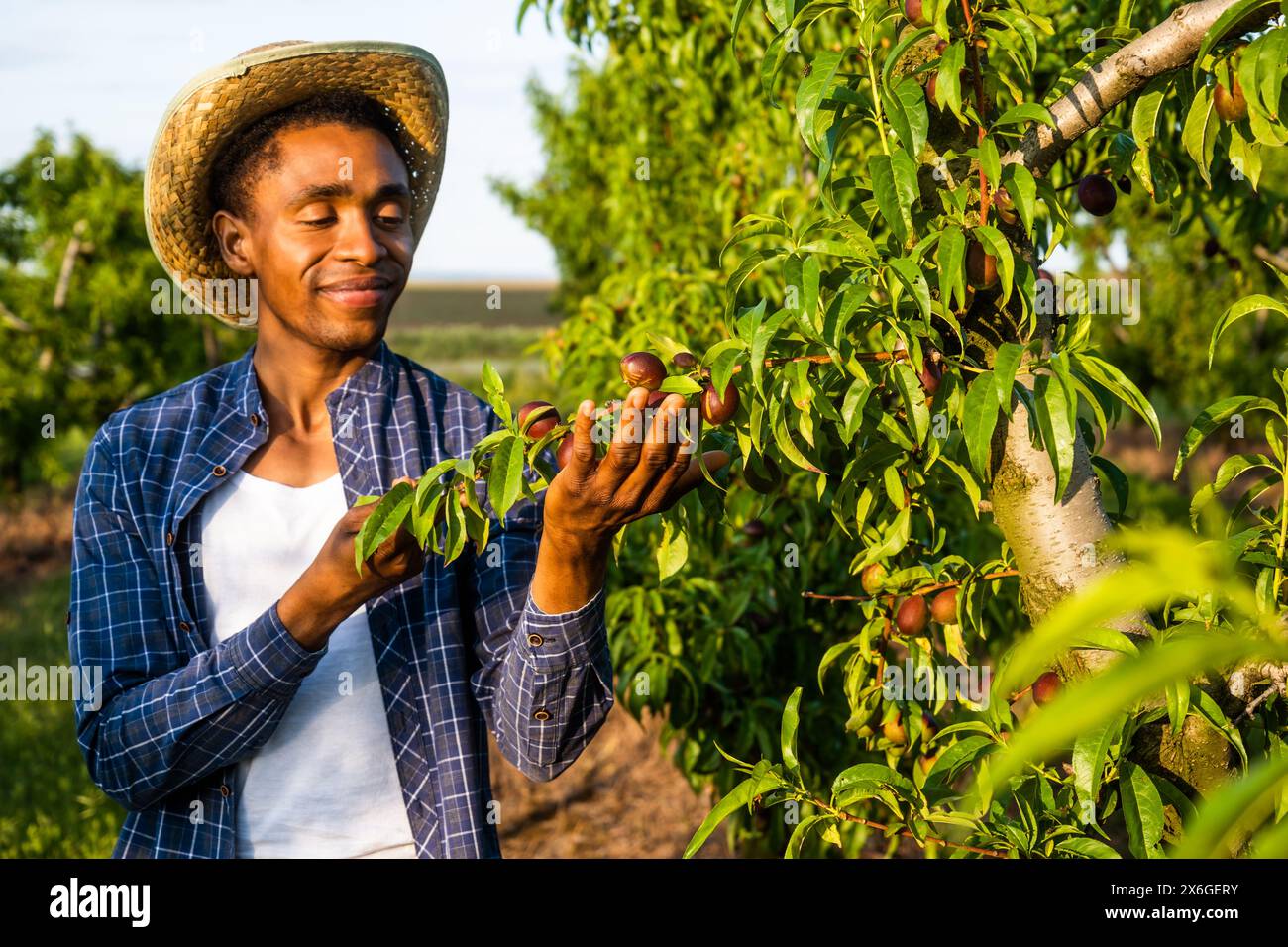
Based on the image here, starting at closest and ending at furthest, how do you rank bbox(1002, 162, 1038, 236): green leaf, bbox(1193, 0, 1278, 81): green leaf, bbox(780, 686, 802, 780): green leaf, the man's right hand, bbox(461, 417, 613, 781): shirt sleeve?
bbox(1193, 0, 1278, 81): green leaf < bbox(1002, 162, 1038, 236): green leaf < bbox(780, 686, 802, 780): green leaf < the man's right hand < bbox(461, 417, 613, 781): shirt sleeve

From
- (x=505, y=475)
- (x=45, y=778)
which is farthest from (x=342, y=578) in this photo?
(x=45, y=778)

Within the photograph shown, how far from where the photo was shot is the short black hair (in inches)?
72.0

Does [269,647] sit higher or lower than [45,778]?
higher

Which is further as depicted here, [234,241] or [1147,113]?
[234,241]

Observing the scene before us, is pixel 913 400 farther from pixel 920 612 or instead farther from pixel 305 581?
pixel 305 581

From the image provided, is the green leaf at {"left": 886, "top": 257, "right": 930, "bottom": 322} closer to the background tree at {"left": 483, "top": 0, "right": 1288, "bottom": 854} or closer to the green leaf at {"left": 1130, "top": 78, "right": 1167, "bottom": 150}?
the background tree at {"left": 483, "top": 0, "right": 1288, "bottom": 854}

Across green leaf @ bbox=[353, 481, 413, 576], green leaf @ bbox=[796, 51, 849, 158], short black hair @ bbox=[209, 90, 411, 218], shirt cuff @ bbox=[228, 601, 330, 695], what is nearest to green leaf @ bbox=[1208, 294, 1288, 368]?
green leaf @ bbox=[796, 51, 849, 158]

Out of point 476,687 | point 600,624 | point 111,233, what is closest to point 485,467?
point 600,624

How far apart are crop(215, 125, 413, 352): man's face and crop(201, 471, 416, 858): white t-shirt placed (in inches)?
9.9

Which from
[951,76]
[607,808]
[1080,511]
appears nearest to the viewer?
[951,76]

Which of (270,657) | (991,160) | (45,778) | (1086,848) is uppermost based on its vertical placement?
(991,160)

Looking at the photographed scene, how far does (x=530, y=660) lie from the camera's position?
1479mm

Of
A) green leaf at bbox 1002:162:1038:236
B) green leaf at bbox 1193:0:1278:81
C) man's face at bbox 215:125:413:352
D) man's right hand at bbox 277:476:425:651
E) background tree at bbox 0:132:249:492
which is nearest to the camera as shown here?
green leaf at bbox 1193:0:1278:81

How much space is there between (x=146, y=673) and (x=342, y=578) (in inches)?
17.5
